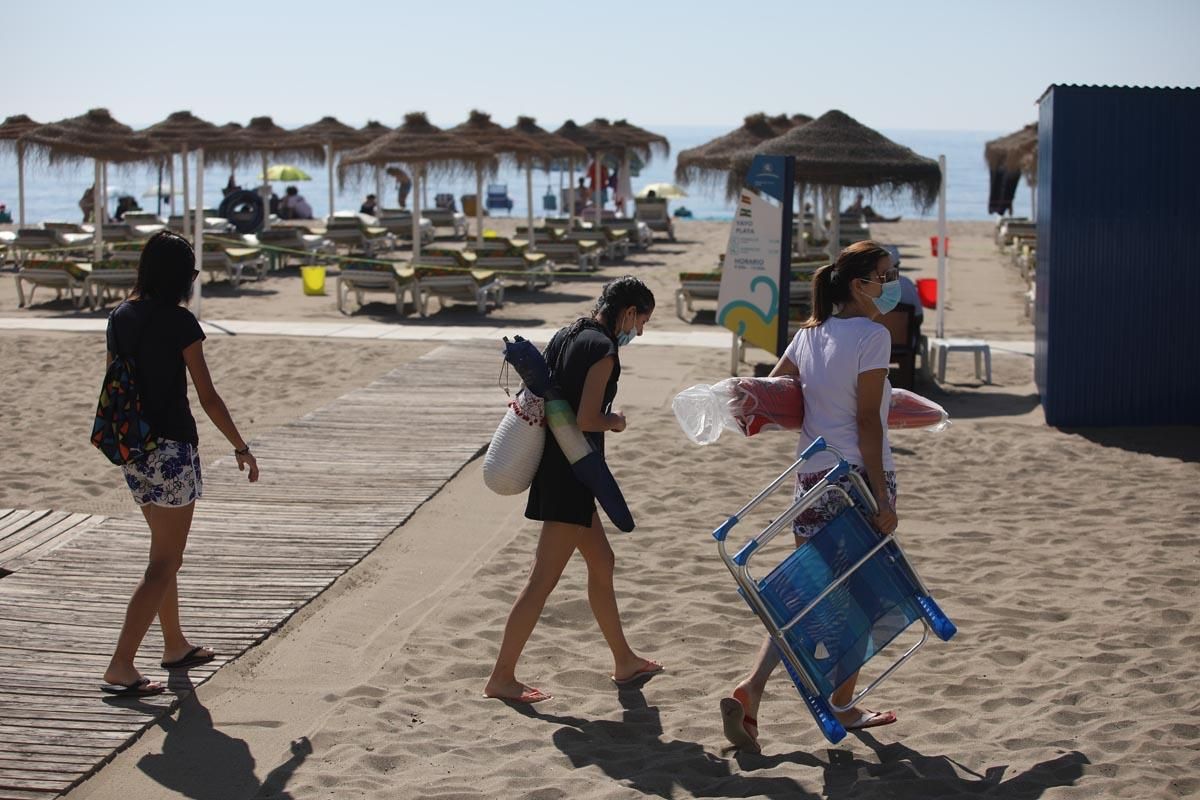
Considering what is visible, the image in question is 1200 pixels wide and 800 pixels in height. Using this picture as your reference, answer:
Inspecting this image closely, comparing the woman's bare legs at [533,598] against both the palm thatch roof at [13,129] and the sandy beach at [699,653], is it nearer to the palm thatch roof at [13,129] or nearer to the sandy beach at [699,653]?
the sandy beach at [699,653]

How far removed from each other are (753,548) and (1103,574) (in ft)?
9.84

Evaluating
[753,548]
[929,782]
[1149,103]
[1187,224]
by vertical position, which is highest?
[1149,103]

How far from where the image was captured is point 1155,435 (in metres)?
9.52

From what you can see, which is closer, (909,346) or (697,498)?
(697,498)

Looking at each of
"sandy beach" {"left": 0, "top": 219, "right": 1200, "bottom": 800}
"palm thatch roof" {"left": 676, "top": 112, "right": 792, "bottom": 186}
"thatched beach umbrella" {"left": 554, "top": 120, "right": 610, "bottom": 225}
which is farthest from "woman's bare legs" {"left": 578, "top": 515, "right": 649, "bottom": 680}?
"thatched beach umbrella" {"left": 554, "top": 120, "right": 610, "bottom": 225}

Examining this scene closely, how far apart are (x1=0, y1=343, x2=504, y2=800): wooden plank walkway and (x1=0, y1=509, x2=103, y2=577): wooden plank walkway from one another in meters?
0.05

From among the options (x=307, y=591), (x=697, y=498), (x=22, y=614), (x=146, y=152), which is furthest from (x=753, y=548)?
(x=146, y=152)

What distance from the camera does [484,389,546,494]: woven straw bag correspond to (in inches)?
179

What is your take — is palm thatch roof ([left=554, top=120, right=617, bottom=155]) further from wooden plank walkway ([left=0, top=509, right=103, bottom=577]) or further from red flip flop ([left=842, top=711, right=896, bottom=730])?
red flip flop ([left=842, top=711, right=896, bottom=730])

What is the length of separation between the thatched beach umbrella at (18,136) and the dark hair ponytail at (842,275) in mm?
22403

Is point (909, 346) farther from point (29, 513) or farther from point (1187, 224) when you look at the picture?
point (29, 513)

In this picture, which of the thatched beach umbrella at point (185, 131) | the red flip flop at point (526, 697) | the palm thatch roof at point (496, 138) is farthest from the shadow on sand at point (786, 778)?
the thatched beach umbrella at point (185, 131)

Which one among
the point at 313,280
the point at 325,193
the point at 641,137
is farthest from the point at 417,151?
the point at 325,193

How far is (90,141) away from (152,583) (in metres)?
18.6
